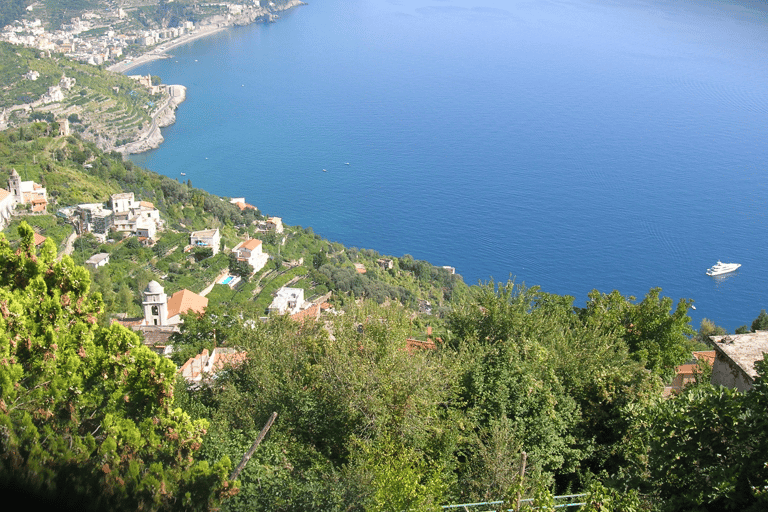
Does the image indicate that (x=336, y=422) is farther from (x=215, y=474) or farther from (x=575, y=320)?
(x=575, y=320)

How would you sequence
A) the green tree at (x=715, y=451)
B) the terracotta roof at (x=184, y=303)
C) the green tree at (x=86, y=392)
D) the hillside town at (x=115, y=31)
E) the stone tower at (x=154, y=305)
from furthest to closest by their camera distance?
the hillside town at (x=115, y=31) → the terracotta roof at (x=184, y=303) → the stone tower at (x=154, y=305) → the green tree at (x=86, y=392) → the green tree at (x=715, y=451)

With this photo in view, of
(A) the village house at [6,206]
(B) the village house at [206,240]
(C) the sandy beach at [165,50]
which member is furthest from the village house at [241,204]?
(C) the sandy beach at [165,50]

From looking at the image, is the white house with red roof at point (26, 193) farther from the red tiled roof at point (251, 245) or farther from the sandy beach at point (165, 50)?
the sandy beach at point (165, 50)

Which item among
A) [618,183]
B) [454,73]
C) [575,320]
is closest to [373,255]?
[618,183]

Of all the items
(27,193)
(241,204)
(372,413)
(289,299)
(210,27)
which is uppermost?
(372,413)

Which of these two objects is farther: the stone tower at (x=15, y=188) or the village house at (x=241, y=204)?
the village house at (x=241, y=204)

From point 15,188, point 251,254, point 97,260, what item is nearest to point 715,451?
point 97,260

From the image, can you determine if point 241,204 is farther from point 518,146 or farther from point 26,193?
point 518,146
